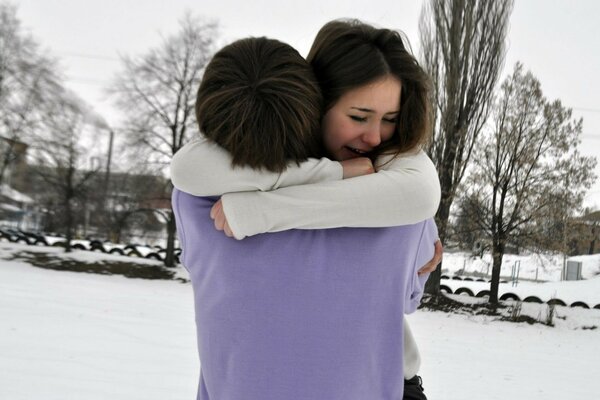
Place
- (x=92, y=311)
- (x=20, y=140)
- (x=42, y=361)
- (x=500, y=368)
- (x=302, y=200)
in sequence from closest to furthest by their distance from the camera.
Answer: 1. (x=302, y=200)
2. (x=42, y=361)
3. (x=500, y=368)
4. (x=92, y=311)
5. (x=20, y=140)

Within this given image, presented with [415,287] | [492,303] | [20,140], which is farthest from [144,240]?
[415,287]

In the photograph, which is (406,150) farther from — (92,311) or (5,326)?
(92,311)

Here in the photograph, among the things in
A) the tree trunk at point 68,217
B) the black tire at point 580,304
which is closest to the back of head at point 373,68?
the black tire at point 580,304

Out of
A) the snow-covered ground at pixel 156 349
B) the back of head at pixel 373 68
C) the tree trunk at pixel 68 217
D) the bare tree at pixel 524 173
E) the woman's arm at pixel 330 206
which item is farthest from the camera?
the tree trunk at pixel 68 217

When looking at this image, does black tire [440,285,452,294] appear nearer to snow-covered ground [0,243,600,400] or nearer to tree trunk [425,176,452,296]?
tree trunk [425,176,452,296]

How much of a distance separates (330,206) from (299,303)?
130 millimetres

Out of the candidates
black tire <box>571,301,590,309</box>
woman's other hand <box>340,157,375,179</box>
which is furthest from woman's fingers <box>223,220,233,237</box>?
black tire <box>571,301,590,309</box>

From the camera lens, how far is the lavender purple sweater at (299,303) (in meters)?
0.65

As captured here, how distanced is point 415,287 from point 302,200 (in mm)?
271

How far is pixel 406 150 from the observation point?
2.57 feet

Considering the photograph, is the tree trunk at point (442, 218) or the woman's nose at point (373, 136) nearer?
the woman's nose at point (373, 136)

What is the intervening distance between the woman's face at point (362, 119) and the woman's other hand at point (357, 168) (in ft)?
0.17

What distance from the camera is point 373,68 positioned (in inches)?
28.6

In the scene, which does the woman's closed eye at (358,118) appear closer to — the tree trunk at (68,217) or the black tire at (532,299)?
the black tire at (532,299)
